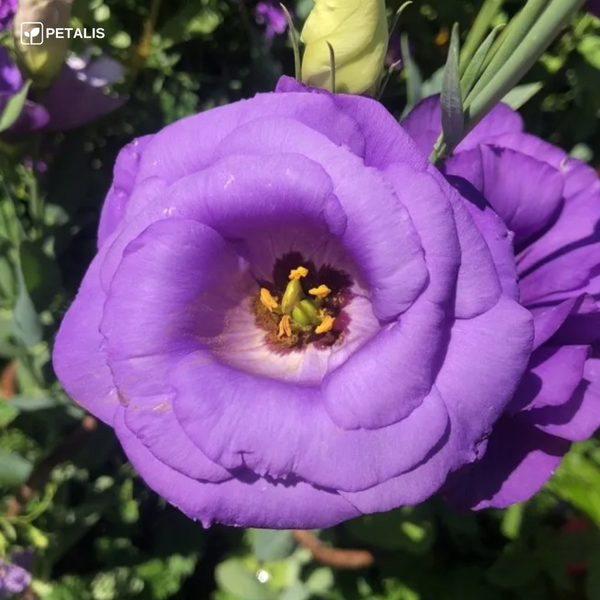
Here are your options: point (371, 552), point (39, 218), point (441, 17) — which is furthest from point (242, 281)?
point (371, 552)

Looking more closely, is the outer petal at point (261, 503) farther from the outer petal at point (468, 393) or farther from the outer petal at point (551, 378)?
the outer petal at point (551, 378)

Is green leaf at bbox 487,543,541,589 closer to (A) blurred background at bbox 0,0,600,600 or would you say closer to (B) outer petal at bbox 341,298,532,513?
(A) blurred background at bbox 0,0,600,600

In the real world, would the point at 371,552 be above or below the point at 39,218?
below

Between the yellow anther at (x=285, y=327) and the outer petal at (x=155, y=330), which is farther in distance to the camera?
the yellow anther at (x=285, y=327)

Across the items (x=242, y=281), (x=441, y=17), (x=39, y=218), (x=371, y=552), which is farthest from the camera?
(x=371, y=552)

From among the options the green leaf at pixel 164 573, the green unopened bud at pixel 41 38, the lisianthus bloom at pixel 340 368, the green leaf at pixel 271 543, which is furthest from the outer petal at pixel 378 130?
the green leaf at pixel 164 573

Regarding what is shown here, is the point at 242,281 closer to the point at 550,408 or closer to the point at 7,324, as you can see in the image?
the point at 550,408

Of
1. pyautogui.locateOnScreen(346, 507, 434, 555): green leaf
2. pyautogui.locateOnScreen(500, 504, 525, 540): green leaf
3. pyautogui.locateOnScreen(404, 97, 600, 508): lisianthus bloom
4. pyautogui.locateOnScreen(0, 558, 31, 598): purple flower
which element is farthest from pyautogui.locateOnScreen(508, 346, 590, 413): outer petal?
pyautogui.locateOnScreen(500, 504, 525, 540): green leaf
